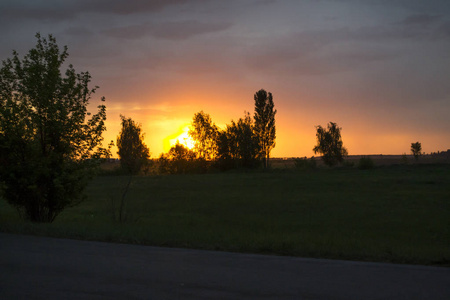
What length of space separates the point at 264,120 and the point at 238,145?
7432 millimetres

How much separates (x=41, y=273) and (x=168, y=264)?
2.36 m

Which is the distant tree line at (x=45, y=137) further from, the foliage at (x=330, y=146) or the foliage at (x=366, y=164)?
the foliage at (x=330, y=146)

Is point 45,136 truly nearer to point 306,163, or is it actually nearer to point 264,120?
point 264,120

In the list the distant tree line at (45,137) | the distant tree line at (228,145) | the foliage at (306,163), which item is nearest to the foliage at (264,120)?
the distant tree line at (228,145)

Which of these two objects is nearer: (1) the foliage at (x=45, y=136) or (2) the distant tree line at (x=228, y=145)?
(1) the foliage at (x=45, y=136)

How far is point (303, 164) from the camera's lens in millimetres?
108000

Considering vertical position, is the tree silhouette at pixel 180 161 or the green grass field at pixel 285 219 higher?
the tree silhouette at pixel 180 161

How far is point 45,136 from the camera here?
21531mm

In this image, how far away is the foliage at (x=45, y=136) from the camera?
2059 cm

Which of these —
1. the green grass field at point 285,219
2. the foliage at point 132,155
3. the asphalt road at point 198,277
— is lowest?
the green grass field at point 285,219

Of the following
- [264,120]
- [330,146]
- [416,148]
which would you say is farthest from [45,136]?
[416,148]

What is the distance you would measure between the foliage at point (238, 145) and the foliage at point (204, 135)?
3137 millimetres

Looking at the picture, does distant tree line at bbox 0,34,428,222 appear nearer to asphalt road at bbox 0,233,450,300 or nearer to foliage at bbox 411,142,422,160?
asphalt road at bbox 0,233,450,300

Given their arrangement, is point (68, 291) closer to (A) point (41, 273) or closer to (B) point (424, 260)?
(A) point (41, 273)
